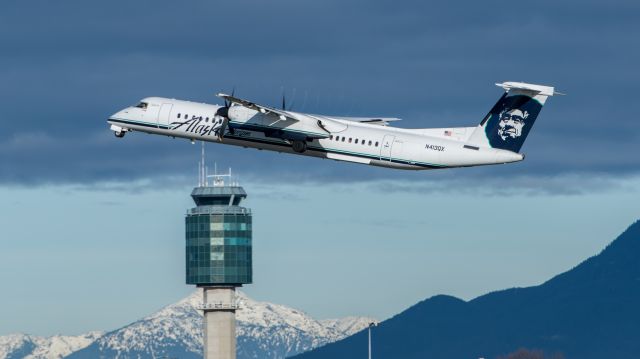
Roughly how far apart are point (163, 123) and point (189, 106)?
2545 millimetres

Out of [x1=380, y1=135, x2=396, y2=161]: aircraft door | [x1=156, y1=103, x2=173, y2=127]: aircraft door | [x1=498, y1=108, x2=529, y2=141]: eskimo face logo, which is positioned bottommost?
[x1=380, y1=135, x2=396, y2=161]: aircraft door

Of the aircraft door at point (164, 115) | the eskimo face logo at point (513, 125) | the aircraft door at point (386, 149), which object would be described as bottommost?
the aircraft door at point (386, 149)

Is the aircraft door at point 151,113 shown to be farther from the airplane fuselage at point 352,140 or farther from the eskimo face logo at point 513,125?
the eskimo face logo at point 513,125

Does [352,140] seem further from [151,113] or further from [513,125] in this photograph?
[151,113]

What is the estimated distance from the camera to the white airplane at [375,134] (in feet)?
391

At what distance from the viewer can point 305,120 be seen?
12200 centimetres

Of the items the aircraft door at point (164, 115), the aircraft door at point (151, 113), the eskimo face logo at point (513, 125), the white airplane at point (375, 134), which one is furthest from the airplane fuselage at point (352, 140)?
the aircraft door at point (151, 113)

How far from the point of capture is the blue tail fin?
11875cm

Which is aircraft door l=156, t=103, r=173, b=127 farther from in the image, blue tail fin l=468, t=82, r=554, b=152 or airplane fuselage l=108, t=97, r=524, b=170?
blue tail fin l=468, t=82, r=554, b=152

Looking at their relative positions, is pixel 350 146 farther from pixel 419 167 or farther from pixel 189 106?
pixel 189 106

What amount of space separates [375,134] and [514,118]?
10290 millimetres

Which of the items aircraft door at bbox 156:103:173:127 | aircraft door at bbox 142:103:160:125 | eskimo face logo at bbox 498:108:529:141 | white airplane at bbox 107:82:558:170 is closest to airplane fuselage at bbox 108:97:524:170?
white airplane at bbox 107:82:558:170

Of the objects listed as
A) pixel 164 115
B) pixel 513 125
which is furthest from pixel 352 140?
pixel 164 115

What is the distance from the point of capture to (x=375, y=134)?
399 ft
